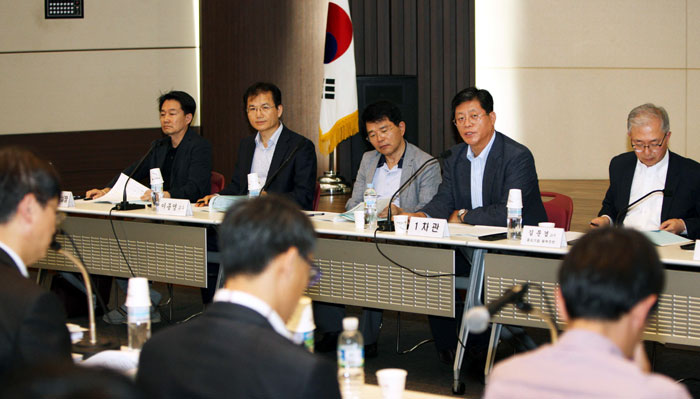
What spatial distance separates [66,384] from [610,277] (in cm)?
83

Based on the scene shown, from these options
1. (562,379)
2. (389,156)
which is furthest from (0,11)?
(562,379)

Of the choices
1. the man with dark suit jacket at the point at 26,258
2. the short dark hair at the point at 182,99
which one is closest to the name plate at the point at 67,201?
the short dark hair at the point at 182,99

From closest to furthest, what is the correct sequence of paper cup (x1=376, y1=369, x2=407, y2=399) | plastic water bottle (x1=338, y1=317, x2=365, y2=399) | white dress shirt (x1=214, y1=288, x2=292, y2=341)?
white dress shirt (x1=214, y1=288, x2=292, y2=341) → paper cup (x1=376, y1=369, x2=407, y2=399) → plastic water bottle (x1=338, y1=317, x2=365, y2=399)

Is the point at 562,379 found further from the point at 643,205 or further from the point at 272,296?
the point at 643,205

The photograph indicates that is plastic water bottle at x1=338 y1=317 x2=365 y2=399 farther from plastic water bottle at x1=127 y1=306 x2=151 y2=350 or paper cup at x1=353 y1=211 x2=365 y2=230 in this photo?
paper cup at x1=353 y1=211 x2=365 y2=230

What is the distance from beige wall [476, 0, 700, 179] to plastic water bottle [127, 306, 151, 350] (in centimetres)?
630

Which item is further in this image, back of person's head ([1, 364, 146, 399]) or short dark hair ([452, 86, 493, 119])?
short dark hair ([452, 86, 493, 119])

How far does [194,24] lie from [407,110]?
2.23 m

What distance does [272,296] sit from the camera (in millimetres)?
1380

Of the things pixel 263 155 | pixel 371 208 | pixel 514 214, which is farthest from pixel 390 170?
pixel 514 214

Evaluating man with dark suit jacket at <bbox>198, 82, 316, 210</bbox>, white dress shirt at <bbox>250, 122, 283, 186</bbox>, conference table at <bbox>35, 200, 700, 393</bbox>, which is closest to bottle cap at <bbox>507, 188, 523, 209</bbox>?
conference table at <bbox>35, 200, 700, 393</bbox>

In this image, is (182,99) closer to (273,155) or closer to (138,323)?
(273,155)

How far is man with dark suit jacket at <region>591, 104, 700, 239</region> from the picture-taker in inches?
136

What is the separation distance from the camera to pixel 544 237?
3086 mm
